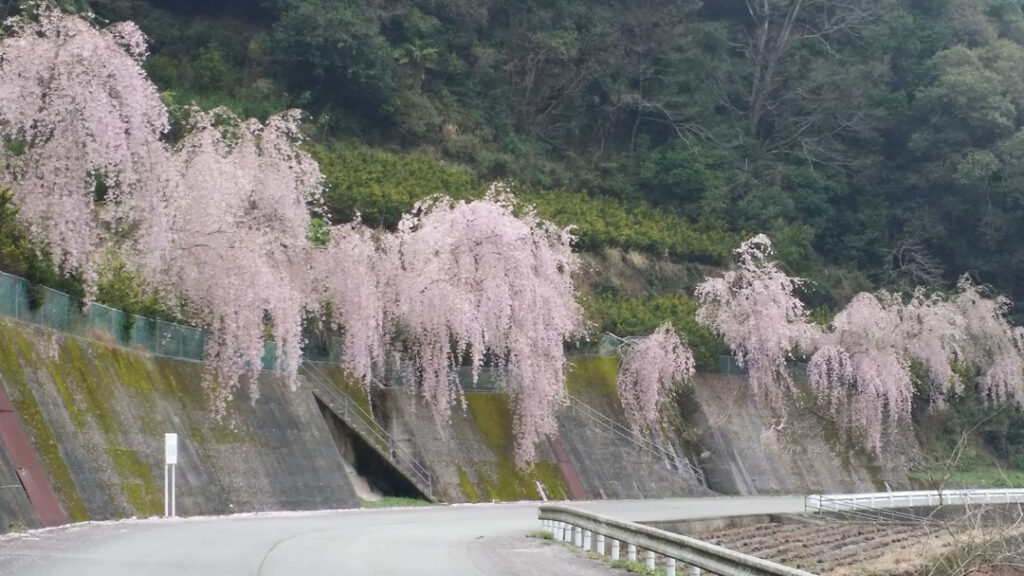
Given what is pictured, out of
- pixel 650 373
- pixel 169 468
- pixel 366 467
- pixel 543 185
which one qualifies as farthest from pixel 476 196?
pixel 169 468

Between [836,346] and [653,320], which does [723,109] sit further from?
[653,320]

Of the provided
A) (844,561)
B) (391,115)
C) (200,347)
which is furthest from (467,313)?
(391,115)

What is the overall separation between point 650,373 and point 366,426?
12403mm

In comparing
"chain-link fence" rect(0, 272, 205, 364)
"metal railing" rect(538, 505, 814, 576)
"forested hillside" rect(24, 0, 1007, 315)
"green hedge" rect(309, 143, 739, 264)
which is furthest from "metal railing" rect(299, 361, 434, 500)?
"forested hillside" rect(24, 0, 1007, 315)

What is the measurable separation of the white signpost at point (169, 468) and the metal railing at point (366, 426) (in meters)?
8.09

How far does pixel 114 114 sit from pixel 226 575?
12.5m

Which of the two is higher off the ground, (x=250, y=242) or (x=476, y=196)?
(x=476, y=196)

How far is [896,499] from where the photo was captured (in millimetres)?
41750

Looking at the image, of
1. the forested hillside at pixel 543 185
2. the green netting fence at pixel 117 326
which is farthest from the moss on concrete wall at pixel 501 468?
the green netting fence at pixel 117 326

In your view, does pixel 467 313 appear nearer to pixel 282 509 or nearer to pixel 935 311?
pixel 282 509

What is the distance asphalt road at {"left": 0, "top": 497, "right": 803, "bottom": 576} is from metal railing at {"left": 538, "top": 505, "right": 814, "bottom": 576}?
2.19 feet

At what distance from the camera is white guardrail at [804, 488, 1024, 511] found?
125 ft

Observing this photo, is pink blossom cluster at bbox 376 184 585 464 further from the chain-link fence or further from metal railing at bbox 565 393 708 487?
the chain-link fence

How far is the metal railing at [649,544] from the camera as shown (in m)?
16.2
